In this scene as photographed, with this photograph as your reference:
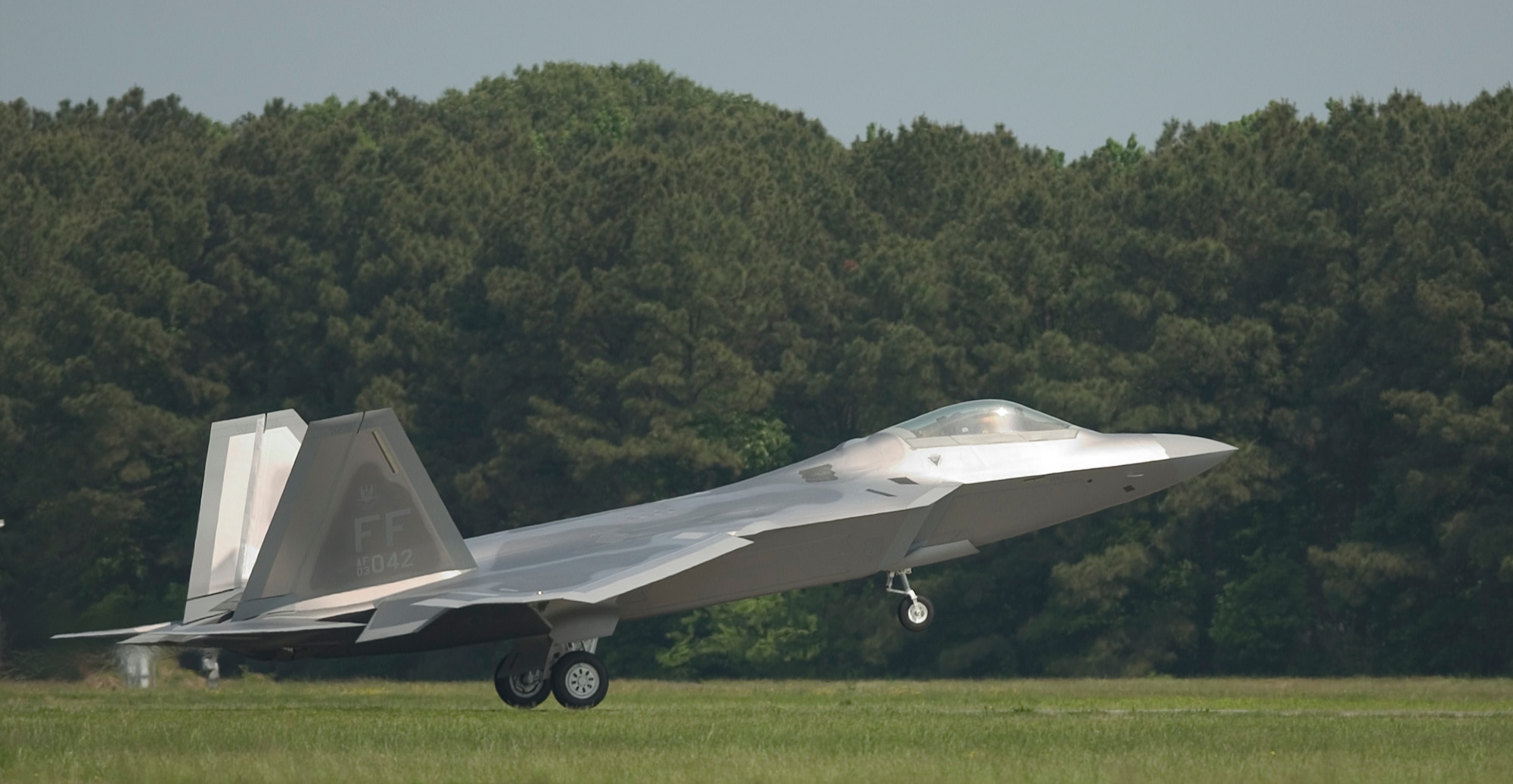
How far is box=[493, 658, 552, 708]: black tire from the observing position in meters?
22.8

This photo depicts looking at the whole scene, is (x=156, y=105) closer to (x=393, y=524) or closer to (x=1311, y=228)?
(x=1311, y=228)

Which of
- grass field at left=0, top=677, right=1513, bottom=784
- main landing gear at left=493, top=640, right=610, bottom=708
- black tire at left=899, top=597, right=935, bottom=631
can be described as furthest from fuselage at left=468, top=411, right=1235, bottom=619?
grass field at left=0, top=677, right=1513, bottom=784

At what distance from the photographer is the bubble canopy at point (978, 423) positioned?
24297mm

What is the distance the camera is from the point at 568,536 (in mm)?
22922

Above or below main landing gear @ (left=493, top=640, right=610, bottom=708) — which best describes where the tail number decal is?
above

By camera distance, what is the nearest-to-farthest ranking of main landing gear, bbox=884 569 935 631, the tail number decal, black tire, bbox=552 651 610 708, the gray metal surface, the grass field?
the grass field < the gray metal surface < the tail number decal < black tire, bbox=552 651 610 708 < main landing gear, bbox=884 569 935 631

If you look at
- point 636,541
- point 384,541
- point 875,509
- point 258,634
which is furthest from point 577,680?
point 875,509

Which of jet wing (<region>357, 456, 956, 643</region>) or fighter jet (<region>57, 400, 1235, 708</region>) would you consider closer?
jet wing (<region>357, 456, 956, 643</region>)

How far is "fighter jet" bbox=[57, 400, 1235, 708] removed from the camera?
69.5ft

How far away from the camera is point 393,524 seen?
2161cm

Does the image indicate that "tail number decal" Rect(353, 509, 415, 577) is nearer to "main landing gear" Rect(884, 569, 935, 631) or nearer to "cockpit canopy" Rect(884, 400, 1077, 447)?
"main landing gear" Rect(884, 569, 935, 631)

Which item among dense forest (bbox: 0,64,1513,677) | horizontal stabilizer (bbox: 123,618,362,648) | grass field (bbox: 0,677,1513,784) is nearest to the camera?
grass field (bbox: 0,677,1513,784)

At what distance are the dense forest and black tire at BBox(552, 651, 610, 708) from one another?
24.1 meters

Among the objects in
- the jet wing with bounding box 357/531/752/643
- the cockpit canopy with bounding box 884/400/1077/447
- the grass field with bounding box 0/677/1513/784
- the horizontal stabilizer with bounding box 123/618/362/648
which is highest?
the cockpit canopy with bounding box 884/400/1077/447
